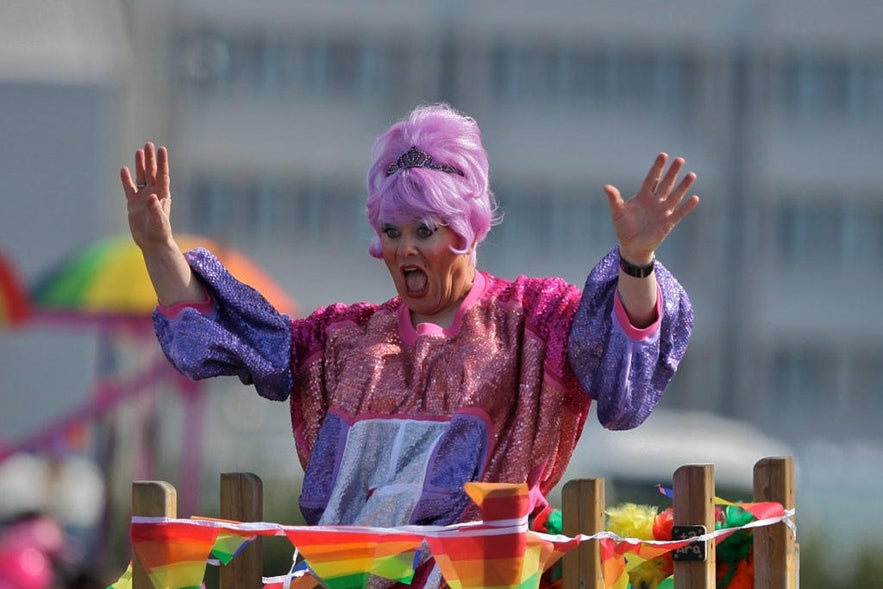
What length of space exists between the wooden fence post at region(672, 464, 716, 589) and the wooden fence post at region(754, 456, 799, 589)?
12.1 inches

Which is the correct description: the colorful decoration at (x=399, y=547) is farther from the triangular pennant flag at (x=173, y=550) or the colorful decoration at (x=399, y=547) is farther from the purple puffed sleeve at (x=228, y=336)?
the purple puffed sleeve at (x=228, y=336)

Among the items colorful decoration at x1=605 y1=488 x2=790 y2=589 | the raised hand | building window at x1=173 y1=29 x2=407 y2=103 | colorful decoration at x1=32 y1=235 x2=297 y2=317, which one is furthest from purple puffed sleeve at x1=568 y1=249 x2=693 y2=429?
building window at x1=173 y1=29 x2=407 y2=103

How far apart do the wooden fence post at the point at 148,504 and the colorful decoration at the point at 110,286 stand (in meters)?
8.52

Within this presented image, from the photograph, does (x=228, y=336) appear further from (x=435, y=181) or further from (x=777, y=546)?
(x=777, y=546)

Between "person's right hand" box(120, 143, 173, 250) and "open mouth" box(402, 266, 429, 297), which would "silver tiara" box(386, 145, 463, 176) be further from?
"person's right hand" box(120, 143, 173, 250)

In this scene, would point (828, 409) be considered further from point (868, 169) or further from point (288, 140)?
point (288, 140)

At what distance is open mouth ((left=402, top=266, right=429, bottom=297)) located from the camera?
4285 mm

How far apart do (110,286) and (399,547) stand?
30.2 feet

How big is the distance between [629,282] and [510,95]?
21944 millimetres

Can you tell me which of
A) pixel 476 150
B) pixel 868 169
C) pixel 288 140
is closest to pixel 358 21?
pixel 288 140

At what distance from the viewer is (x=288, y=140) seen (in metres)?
25.8

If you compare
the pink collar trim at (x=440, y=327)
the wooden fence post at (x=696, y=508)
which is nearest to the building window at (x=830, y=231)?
the pink collar trim at (x=440, y=327)

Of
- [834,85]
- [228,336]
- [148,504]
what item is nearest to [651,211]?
[228,336]

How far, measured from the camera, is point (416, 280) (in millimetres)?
4293
